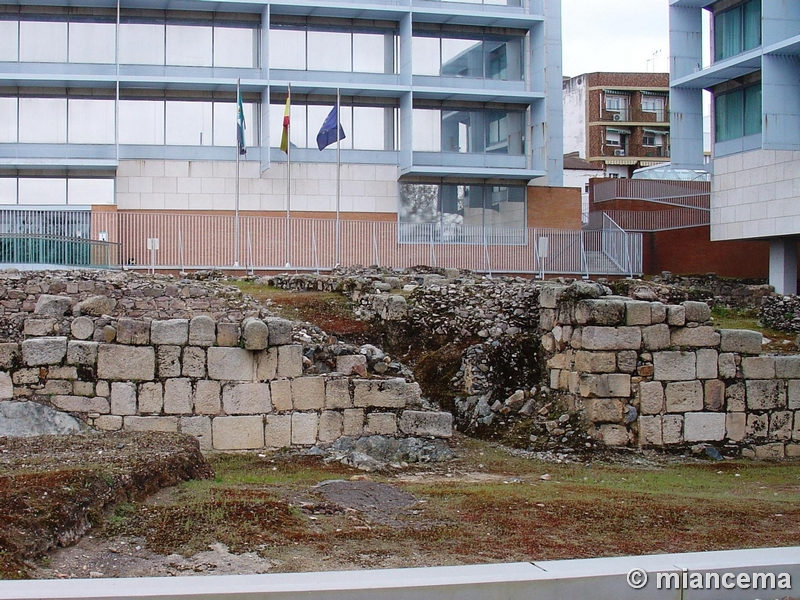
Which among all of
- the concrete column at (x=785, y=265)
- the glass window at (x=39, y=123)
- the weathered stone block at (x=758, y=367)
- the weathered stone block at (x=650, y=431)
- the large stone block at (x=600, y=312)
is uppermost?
the glass window at (x=39, y=123)

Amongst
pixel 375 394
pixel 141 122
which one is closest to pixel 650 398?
pixel 375 394

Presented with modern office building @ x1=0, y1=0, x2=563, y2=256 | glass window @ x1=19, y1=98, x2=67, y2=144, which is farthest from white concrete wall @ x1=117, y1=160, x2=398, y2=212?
glass window @ x1=19, y1=98, x2=67, y2=144

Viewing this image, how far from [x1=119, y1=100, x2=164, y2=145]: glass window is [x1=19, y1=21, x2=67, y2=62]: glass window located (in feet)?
9.45

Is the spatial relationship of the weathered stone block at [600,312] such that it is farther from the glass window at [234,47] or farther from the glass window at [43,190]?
the glass window at [43,190]

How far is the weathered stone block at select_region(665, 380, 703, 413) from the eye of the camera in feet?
45.1

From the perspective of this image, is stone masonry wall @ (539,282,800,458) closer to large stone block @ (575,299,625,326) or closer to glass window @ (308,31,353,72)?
large stone block @ (575,299,625,326)

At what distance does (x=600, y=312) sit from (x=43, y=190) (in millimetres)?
25263

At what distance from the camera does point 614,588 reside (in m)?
5.89

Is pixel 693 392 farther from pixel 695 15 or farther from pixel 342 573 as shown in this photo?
pixel 695 15

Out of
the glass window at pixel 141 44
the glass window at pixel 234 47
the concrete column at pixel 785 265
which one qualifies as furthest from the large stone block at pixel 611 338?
the glass window at pixel 141 44

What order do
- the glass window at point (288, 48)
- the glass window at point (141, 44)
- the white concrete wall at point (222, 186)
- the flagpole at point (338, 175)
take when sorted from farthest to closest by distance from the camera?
1. the glass window at point (288, 48)
2. the glass window at point (141, 44)
3. the white concrete wall at point (222, 186)
4. the flagpole at point (338, 175)

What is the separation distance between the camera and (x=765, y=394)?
14.1 m

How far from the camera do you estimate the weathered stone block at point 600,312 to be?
1361 cm

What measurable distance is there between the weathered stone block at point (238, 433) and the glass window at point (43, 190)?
2345 centimetres
